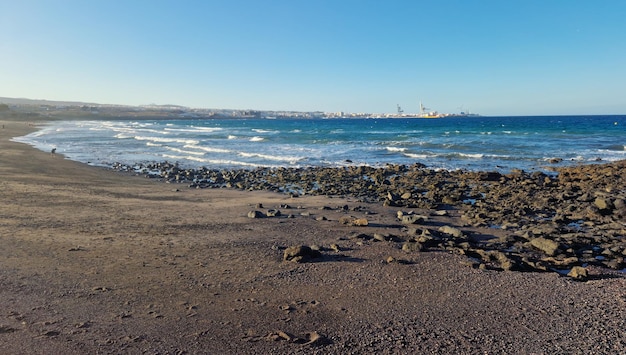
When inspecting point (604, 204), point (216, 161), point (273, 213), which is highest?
point (604, 204)

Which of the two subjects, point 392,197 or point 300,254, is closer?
point 300,254

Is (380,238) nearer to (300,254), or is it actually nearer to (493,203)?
(300,254)

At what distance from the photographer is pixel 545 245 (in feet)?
28.8

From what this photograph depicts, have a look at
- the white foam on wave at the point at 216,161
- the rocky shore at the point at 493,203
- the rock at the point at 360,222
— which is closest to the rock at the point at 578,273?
the rocky shore at the point at 493,203

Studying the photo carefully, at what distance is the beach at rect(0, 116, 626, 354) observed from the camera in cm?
508

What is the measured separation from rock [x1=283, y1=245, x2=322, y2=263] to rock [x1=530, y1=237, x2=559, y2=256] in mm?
4621

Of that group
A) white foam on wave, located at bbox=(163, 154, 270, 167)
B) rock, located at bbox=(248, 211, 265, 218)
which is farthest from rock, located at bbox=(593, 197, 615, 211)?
white foam on wave, located at bbox=(163, 154, 270, 167)

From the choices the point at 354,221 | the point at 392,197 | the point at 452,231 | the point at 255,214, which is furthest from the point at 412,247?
the point at 392,197

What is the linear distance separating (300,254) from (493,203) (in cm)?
840

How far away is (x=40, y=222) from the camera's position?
9852mm

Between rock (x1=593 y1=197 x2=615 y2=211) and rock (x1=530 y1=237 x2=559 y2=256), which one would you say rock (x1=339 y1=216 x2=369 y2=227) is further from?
rock (x1=593 y1=197 x2=615 y2=211)

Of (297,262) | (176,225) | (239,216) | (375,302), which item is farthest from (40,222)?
(375,302)

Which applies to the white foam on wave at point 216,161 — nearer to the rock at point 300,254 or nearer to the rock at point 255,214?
the rock at point 255,214

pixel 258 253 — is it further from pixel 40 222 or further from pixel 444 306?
pixel 40 222
